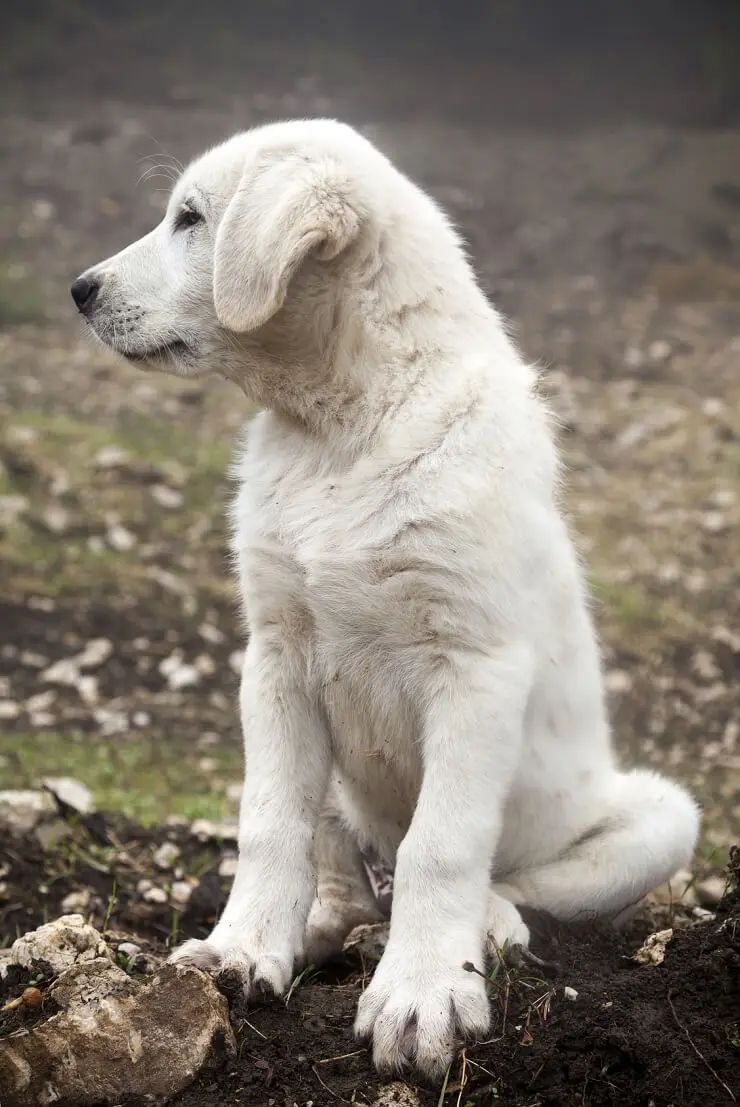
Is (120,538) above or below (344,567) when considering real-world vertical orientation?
below

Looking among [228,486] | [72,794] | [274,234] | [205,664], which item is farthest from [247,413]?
[274,234]

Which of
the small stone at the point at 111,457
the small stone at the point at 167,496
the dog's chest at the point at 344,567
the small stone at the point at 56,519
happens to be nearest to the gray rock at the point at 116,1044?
the dog's chest at the point at 344,567

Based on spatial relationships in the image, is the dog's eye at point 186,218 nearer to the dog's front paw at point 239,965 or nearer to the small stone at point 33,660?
the dog's front paw at point 239,965

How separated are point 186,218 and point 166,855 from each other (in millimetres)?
2586

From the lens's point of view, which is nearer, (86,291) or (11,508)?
(86,291)

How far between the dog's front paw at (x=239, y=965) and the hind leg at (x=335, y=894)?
37cm

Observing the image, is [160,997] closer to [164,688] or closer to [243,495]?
[243,495]

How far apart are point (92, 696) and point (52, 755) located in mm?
705

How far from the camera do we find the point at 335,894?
13.0 feet

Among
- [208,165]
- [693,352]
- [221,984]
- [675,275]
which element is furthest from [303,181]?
[675,275]

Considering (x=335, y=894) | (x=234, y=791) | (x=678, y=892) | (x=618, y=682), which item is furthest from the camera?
(x=618, y=682)

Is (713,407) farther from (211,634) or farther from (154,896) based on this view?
(154,896)

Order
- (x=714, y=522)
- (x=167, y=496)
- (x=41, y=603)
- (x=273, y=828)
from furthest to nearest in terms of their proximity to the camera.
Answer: (x=714, y=522) → (x=167, y=496) → (x=41, y=603) → (x=273, y=828)

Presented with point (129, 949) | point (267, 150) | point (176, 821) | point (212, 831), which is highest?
point (267, 150)
